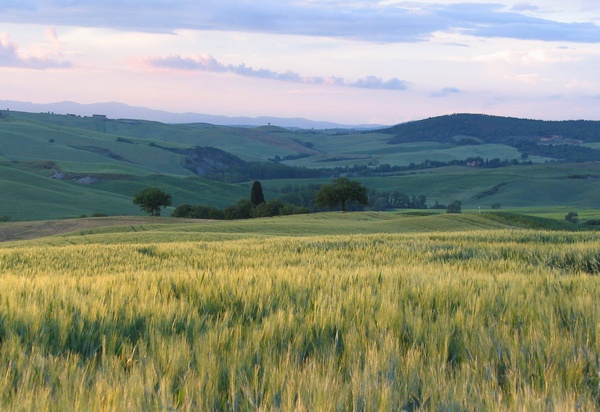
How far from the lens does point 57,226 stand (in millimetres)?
67188

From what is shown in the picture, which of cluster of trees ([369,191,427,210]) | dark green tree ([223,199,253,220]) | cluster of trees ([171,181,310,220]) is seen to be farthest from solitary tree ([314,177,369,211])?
cluster of trees ([369,191,427,210])

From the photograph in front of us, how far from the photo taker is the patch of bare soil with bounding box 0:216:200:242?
210 ft

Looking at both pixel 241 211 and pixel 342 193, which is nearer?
pixel 342 193

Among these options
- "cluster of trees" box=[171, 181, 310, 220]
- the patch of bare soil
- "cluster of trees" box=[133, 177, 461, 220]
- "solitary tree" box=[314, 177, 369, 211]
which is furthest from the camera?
"cluster of trees" box=[171, 181, 310, 220]

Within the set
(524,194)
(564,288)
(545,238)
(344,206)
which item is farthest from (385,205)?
(564,288)

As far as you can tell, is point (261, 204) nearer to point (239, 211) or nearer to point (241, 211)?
point (241, 211)

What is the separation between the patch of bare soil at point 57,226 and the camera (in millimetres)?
64125

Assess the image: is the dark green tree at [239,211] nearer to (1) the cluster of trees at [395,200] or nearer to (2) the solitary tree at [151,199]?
(2) the solitary tree at [151,199]

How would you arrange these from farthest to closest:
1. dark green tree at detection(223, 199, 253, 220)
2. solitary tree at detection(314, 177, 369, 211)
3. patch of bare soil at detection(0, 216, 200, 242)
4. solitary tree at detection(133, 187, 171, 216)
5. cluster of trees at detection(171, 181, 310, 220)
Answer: dark green tree at detection(223, 199, 253, 220)
solitary tree at detection(133, 187, 171, 216)
cluster of trees at detection(171, 181, 310, 220)
solitary tree at detection(314, 177, 369, 211)
patch of bare soil at detection(0, 216, 200, 242)

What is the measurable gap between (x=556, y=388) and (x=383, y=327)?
1354 mm

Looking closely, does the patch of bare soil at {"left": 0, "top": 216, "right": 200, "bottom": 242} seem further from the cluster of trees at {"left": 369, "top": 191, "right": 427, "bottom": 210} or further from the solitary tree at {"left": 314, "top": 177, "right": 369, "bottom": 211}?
the cluster of trees at {"left": 369, "top": 191, "right": 427, "bottom": 210}

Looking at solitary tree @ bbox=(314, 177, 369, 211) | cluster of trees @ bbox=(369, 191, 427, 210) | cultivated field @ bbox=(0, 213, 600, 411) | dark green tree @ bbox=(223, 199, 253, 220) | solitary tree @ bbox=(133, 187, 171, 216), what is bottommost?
cluster of trees @ bbox=(369, 191, 427, 210)

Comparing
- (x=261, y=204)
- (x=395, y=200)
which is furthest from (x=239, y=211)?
(x=395, y=200)

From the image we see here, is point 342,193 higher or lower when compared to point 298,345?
lower
